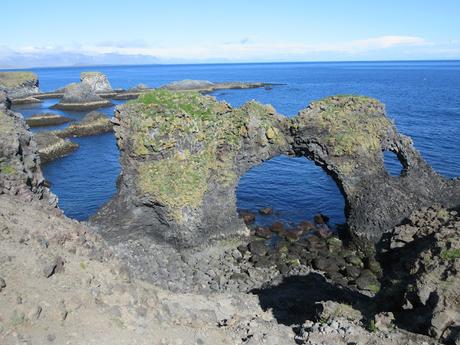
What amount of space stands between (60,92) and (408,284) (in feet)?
514

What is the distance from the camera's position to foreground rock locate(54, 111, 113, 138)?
269 feet

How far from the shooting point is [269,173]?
184 ft

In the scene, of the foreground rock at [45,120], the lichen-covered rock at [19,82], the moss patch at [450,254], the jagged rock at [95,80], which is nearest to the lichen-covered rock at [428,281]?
the moss patch at [450,254]

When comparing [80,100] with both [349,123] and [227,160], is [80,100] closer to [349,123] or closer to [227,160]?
[227,160]

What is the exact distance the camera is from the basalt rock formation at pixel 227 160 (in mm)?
33188

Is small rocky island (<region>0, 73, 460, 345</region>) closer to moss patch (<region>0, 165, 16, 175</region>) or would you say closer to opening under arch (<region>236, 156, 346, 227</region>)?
moss patch (<region>0, 165, 16, 175</region>)

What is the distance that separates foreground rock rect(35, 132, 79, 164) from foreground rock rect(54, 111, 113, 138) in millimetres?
10278

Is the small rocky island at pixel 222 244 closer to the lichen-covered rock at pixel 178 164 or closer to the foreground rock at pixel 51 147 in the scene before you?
the lichen-covered rock at pixel 178 164

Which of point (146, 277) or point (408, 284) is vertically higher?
point (408, 284)

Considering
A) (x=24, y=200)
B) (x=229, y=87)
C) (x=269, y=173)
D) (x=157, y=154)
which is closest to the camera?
(x=24, y=200)

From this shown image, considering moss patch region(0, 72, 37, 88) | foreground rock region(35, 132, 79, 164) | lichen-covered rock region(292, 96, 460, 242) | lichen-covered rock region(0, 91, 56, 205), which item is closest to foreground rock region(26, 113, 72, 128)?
foreground rock region(35, 132, 79, 164)

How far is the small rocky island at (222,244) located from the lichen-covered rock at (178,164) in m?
0.11

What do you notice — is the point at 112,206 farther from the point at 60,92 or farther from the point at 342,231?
the point at 60,92

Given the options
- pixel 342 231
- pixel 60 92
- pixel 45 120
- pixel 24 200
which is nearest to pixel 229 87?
pixel 60 92
